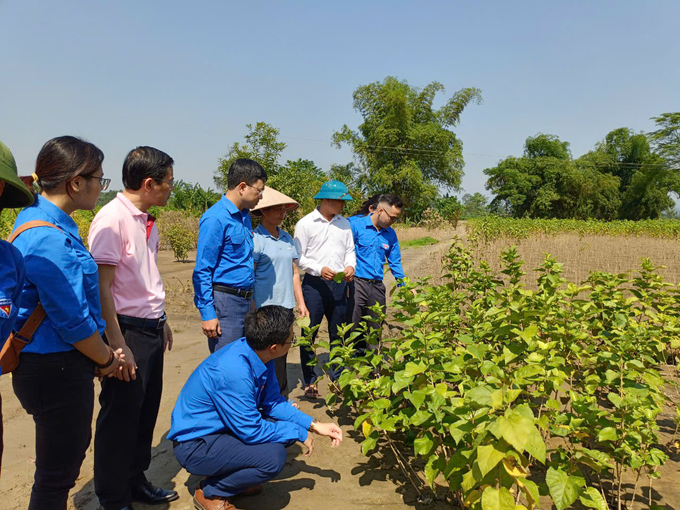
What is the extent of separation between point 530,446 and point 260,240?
2209 mm

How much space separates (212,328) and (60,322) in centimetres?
111

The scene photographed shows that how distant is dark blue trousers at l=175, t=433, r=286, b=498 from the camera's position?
2.27 m

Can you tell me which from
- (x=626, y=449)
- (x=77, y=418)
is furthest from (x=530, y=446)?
(x=77, y=418)

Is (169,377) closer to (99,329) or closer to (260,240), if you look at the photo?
(260,240)

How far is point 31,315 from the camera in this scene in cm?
168

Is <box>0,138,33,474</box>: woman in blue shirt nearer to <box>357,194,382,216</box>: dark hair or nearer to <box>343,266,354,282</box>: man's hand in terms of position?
<box>343,266,354,282</box>: man's hand

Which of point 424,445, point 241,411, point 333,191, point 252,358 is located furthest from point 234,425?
point 333,191

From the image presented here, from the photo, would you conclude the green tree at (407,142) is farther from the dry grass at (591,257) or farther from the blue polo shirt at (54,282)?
the blue polo shirt at (54,282)

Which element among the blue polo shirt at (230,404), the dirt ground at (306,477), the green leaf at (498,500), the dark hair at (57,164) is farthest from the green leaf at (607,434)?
the dark hair at (57,164)

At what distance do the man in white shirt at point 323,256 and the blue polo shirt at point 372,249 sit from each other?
0.83 ft

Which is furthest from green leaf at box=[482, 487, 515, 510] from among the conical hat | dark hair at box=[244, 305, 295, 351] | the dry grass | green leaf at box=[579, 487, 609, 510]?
the dry grass

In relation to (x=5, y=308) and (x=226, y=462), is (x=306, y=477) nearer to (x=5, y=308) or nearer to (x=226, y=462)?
(x=226, y=462)

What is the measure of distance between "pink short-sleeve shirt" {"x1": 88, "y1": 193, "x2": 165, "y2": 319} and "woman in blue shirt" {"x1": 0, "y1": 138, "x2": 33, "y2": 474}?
67 cm

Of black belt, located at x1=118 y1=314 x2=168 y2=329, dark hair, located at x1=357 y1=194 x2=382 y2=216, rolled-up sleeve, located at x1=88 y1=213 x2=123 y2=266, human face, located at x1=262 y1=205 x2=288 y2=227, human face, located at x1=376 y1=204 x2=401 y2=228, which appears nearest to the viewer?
rolled-up sleeve, located at x1=88 y1=213 x2=123 y2=266
